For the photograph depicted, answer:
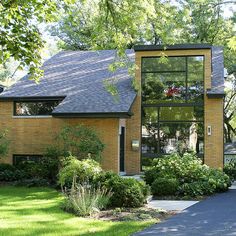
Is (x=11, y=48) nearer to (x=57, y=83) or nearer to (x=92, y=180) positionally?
(x=92, y=180)

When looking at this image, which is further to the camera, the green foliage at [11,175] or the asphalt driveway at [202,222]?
the green foliage at [11,175]

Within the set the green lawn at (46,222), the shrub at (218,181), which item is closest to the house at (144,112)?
the shrub at (218,181)

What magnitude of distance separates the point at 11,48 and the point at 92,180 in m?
6.51

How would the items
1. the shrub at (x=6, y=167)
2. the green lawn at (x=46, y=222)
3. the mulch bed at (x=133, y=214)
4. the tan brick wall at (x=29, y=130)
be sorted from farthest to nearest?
the tan brick wall at (x=29, y=130) < the shrub at (x=6, y=167) < the mulch bed at (x=133, y=214) < the green lawn at (x=46, y=222)

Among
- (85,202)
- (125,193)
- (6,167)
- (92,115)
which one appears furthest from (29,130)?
(85,202)

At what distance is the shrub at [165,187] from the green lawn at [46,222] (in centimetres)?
368

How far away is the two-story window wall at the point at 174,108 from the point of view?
2234cm

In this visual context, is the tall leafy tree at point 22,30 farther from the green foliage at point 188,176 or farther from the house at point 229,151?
the house at point 229,151

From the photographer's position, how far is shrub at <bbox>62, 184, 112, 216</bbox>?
1191 centimetres

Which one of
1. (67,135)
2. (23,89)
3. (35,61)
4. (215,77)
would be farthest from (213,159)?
(35,61)

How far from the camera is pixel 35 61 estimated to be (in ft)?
33.8

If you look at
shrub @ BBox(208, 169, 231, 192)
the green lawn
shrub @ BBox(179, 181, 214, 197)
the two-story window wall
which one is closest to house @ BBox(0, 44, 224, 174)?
the two-story window wall

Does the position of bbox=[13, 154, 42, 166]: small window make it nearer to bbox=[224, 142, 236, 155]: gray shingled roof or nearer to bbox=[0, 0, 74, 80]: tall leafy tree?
bbox=[0, 0, 74, 80]: tall leafy tree

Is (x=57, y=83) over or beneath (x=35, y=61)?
over
